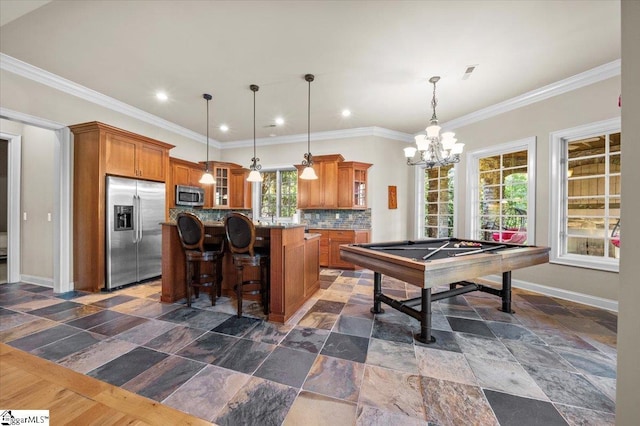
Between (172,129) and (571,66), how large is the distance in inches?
258

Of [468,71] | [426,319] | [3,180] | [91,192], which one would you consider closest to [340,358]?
[426,319]

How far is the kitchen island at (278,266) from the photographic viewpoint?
272 centimetres

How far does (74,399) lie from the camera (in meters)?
1.57

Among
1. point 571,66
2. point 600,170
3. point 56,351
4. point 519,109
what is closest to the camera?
point 56,351

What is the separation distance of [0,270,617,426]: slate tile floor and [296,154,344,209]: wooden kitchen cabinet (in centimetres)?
251

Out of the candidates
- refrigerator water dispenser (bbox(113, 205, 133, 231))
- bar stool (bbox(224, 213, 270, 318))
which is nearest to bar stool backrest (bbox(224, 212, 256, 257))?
bar stool (bbox(224, 213, 270, 318))

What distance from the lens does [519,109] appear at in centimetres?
397

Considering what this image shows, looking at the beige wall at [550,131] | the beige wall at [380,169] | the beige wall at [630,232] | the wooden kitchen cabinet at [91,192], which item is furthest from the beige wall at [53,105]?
the beige wall at [550,131]

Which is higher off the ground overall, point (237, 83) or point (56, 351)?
point (237, 83)

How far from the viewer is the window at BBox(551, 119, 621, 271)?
3230mm

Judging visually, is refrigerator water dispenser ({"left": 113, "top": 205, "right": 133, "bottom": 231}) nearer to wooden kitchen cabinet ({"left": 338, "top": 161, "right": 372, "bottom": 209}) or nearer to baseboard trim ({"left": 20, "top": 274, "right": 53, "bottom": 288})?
baseboard trim ({"left": 20, "top": 274, "right": 53, "bottom": 288})

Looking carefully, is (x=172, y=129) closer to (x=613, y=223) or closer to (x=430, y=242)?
(x=430, y=242)

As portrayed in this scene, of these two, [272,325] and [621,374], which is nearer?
[621,374]

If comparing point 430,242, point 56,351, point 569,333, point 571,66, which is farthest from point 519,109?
point 56,351
